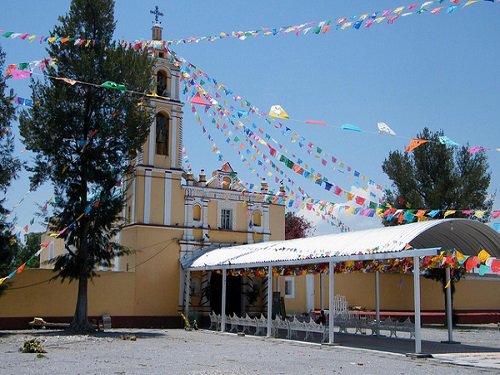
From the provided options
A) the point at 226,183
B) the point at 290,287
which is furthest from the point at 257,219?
the point at 290,287

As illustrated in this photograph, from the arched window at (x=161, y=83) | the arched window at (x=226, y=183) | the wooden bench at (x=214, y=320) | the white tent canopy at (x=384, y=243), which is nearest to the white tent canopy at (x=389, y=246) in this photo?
the white tent canopy at (x=384, y=243)

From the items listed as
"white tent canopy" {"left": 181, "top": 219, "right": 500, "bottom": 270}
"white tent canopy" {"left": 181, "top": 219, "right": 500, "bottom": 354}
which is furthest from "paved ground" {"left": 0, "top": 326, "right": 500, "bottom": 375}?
"white tent canopy" {"left": 181, "top": 219, "right": 500, "bottom": 270}

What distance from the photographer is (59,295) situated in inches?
951

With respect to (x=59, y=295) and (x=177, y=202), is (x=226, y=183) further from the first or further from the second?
(x=59, y=295)

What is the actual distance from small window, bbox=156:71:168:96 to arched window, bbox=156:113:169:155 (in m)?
0.96

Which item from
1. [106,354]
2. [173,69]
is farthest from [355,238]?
[173,69]

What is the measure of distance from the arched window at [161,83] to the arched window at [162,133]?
3.16ft

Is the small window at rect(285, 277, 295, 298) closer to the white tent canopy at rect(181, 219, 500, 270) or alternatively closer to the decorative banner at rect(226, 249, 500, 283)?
the decorative banner at rect(226, 249, 500, 283)

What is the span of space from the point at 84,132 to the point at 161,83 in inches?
265

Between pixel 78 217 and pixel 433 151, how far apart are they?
17.0 meters

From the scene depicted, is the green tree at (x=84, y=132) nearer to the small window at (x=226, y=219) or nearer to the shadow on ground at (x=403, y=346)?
the small window at (x=226, y=219)

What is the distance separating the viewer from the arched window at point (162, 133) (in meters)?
27.4

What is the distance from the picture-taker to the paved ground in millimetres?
11797

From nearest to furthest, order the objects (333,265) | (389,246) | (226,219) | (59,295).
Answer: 1. (389,246)
2. (333,265)
3. (59,295)
4. (226,219)
